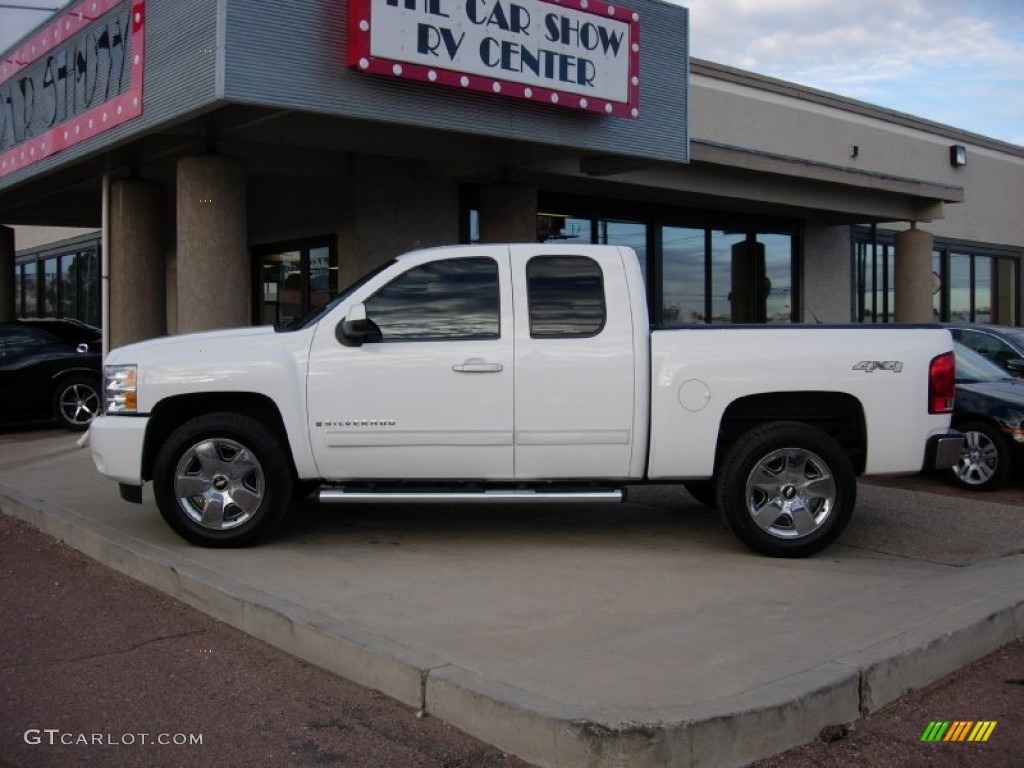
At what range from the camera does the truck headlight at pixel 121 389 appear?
21.4 feet

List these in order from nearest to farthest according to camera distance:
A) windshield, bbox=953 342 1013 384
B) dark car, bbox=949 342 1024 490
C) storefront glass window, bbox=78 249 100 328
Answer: dark car, bbox=949 342 1024 490
windshield, bbox=953 342 1013 384
storefront glass window, bbox=78 249 100 328

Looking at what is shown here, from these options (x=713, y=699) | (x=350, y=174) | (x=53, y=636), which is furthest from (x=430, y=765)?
(x=350, y=174)

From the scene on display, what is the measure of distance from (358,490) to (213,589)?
130 centimetres

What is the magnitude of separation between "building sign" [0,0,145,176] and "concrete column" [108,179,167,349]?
3.69 feet

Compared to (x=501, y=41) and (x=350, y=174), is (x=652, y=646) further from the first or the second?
(x=350, y=174)

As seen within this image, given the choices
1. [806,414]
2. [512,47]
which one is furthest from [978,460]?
[512,47]

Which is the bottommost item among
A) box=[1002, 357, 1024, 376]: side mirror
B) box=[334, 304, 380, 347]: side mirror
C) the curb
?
the curb

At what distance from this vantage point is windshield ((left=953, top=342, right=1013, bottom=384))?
9984 mm

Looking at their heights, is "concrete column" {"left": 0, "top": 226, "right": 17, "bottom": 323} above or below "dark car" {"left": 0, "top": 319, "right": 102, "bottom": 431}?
above

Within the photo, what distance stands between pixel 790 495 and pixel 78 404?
10681 millimetres

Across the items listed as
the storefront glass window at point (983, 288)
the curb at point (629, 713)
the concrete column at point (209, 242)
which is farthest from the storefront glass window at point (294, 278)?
the storefront glass window at point (983, 288)

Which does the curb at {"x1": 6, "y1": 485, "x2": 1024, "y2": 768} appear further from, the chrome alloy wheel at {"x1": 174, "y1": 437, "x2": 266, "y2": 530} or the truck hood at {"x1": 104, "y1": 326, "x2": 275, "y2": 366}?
the truck hood at {"x1": 104, "y1": 326, "x2": 275, "y2": 366}

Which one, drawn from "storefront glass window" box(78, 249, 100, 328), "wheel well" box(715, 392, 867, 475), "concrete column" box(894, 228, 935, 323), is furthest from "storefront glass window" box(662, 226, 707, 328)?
"storefront glass window" box(78, 249, 100, 328)

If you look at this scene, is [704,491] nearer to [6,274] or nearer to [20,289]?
[6,274]
